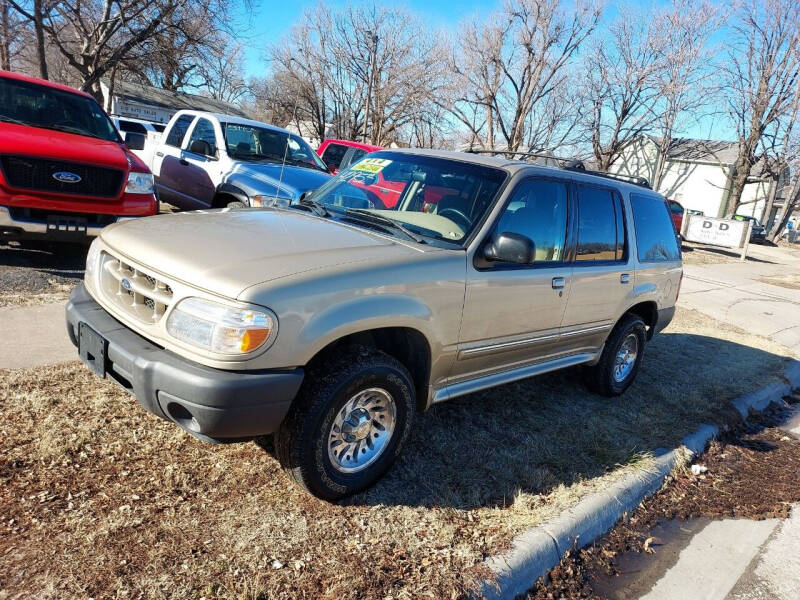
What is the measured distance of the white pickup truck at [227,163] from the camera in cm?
738

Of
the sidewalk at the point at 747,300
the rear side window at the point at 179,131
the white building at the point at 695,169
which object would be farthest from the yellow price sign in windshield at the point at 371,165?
the white building at the point at 695,169

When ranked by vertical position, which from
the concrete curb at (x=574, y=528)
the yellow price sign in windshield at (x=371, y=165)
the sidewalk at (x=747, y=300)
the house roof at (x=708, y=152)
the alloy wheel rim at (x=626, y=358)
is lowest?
the concrete curb at (x=574, y=528)

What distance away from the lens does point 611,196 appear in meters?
4.68

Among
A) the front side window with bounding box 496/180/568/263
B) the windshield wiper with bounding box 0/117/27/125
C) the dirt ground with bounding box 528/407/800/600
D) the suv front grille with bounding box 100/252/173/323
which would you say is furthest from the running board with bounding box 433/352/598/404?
the windshield wiper with bounding box 0/117/27/125

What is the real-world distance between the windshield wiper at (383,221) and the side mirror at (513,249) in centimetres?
43

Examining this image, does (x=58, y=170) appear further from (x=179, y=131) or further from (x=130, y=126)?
(x=130, y=126)

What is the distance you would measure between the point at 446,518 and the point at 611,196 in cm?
293

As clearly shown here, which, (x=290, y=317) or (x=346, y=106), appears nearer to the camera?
(x=290, y=317)

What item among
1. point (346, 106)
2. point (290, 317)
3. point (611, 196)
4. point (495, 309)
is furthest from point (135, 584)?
point (346, 106)

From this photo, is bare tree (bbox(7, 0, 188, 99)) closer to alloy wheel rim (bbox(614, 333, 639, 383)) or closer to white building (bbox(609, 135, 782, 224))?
alloy wheel rim (bbox(614, 333, 639, 383))

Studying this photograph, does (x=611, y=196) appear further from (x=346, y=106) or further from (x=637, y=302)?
(x=346, y=106)

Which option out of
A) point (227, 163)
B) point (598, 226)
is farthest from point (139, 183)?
point (598, 226)

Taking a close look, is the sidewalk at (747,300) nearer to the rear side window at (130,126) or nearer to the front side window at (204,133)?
the front side window at (204,133)

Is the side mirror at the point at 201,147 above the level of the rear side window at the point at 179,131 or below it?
below
